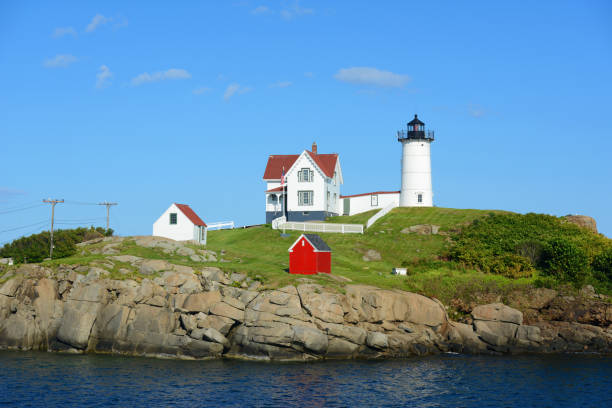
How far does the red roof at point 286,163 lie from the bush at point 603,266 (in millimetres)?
31576

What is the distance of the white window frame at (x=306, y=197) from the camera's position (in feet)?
238

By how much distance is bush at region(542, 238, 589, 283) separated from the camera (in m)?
47.7

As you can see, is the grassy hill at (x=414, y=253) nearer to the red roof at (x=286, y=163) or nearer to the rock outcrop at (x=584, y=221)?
the rock outcrop at (x=584, y=221)

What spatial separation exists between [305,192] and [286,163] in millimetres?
7515

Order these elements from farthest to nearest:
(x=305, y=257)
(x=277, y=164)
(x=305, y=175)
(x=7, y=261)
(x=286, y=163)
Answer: (x=277, y=164) < (x=286, y=163) < (x=305, y=175) < (x=7, y=261) < (x=305, y=257)

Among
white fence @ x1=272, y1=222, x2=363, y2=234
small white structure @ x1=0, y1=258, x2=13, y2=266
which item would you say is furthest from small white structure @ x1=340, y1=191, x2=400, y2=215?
small white structure @ x1=0, y1=258, x2=13, y2=266

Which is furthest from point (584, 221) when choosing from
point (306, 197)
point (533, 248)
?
point (306, 197)

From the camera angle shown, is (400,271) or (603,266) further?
(400,271)

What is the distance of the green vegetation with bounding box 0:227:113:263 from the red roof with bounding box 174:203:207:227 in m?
8.54

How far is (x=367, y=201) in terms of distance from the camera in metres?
76.4

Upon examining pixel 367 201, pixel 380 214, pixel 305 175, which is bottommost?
pixel 380 214

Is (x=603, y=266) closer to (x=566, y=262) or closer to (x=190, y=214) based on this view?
(x=566, y=262)

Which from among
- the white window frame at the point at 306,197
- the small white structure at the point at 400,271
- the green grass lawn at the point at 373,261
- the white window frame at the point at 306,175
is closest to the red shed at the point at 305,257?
the green grass lawn at the point at 373,261

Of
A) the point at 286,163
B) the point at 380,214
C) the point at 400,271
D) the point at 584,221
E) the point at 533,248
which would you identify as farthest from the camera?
the point at 286,163
